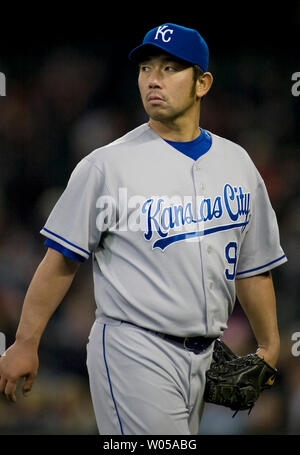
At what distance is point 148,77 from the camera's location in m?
2.23

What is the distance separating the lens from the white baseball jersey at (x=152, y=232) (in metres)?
2.14

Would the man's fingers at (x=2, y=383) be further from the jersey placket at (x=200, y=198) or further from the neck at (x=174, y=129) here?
the neck at (x=174, y=129)

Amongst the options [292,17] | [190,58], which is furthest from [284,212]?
[190,58]

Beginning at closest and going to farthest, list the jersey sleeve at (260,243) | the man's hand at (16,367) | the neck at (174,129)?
the man's hand at (16,367) < the neck at (174,129) < the jersey sleeve at (260,243)

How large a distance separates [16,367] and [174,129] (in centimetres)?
89

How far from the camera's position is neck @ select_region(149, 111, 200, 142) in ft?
7.58

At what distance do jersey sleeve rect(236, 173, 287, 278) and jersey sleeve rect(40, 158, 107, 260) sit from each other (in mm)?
558

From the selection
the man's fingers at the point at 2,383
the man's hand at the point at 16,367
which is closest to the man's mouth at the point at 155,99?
the man's hand at the point at 16,367

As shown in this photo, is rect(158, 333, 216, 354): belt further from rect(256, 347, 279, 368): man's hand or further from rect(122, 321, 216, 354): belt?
rect(256, 347, 279, 368): man's hand

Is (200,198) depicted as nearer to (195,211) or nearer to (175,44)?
(195,211)

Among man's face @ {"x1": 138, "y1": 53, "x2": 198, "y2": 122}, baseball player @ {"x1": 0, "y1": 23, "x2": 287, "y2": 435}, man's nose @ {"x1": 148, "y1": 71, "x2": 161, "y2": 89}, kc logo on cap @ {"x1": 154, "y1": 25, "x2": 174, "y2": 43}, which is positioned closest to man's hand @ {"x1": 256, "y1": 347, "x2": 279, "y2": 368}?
baseball player @ {"x1": 0, "y1": 23, "x2": 287, "y2": 435}

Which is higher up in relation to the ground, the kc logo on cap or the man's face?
the kc logo on cap

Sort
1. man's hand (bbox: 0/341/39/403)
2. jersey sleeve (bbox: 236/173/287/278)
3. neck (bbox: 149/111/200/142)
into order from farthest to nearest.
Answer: jersey sleeve (bbox: 236/173/287/278) < neck (bbox: 149/111/200/142) < man's hand (bbox: 0/341/39/403)

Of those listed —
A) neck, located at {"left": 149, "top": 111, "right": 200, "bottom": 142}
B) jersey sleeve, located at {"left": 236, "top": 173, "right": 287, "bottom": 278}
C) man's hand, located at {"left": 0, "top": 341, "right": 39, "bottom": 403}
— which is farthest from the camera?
jersey sleeve, located at {"left": 236, "top": 173, "right": 287, "bottom": 278}
